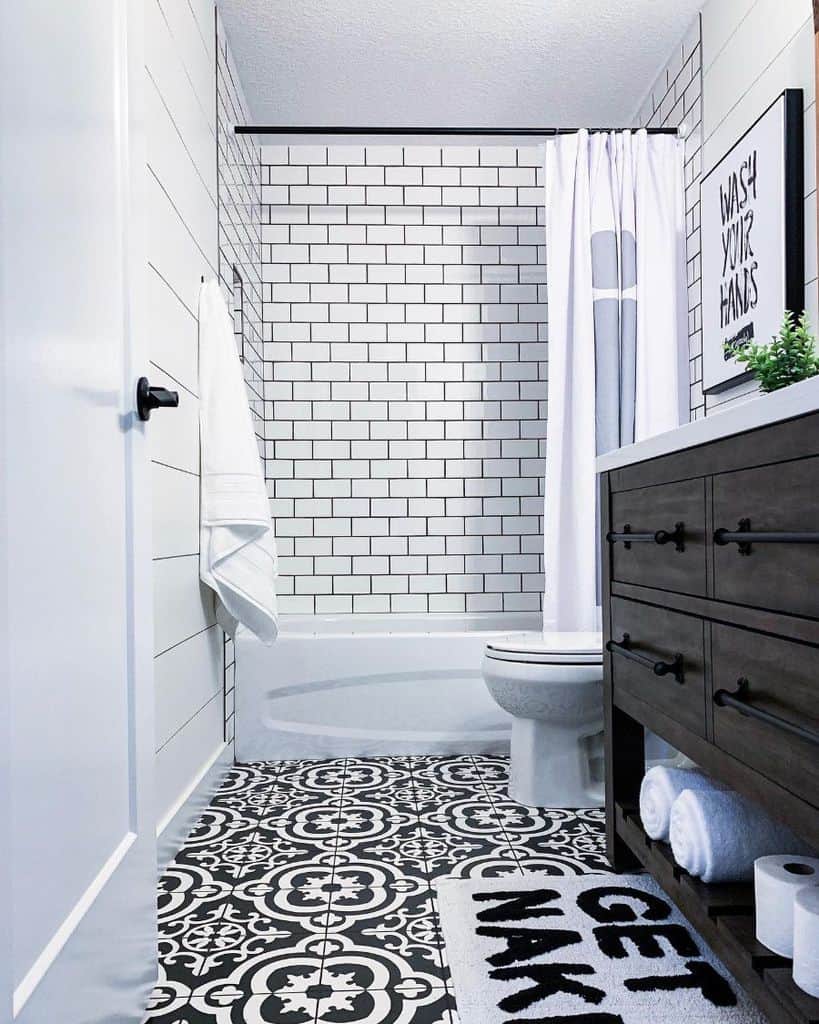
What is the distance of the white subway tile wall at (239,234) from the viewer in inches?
116

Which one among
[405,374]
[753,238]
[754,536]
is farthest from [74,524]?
[405,374]

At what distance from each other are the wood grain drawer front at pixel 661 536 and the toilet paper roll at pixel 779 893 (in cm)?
42

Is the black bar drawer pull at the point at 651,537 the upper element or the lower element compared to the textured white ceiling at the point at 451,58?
lower

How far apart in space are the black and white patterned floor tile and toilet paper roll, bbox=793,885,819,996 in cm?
54

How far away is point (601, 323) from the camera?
3.01 meters

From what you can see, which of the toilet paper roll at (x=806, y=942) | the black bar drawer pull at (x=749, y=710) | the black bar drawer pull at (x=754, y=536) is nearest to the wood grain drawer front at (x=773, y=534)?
the black bar drawer pull at (x=754, y=536)

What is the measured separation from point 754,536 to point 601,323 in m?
1.93

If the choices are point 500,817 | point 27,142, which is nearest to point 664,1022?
point 500,817

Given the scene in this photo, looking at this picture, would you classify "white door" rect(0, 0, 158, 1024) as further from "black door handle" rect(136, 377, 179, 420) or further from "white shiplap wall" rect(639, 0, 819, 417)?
"white shiplap wall" rect(639, 0, 819, 417)

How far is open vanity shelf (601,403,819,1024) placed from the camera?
1.08 meters

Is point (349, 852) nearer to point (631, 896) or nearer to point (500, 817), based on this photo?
point (500, 817)

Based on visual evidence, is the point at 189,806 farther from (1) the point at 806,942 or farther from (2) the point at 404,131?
(2) the point at 404,131

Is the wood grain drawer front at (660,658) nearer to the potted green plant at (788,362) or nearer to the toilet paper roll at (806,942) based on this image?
the toilet paper roll at (806,942)

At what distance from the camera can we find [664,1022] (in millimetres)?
1373
